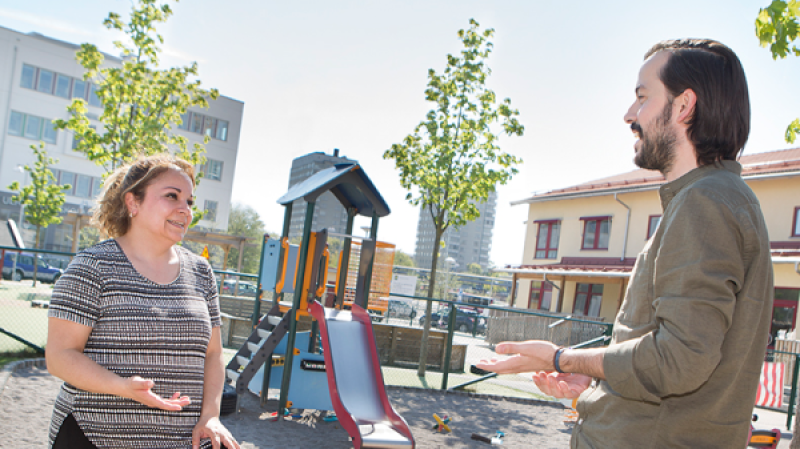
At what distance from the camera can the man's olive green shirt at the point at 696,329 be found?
1382mm

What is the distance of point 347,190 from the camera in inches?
344

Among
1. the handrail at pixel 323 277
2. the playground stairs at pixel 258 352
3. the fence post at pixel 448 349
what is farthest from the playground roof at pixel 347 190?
the fence post at pixel 448 349

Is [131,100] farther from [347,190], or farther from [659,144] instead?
[659,144]

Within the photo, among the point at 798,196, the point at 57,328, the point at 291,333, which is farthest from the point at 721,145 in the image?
the point at 798,196

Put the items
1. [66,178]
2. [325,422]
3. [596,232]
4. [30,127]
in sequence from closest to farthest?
[325,422], [596,232], [30,127], [66,178]

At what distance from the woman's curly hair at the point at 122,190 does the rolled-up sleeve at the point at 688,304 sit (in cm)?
219

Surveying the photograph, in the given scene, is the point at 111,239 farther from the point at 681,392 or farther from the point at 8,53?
the point at 8,53

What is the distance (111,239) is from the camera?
2.59m

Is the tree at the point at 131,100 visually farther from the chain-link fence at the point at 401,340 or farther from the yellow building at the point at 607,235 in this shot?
the yellow building at the point at 607,235

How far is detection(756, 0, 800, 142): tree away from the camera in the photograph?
4770 millimetres

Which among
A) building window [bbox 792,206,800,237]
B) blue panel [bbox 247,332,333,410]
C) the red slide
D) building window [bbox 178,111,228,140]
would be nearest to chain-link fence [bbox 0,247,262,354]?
blue panel [bbox 247,332,333,410]

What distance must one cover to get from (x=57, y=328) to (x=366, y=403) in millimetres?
Result: 4737

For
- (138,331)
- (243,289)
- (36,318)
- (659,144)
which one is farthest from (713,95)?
(243,289)

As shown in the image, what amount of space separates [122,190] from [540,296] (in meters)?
29.3
